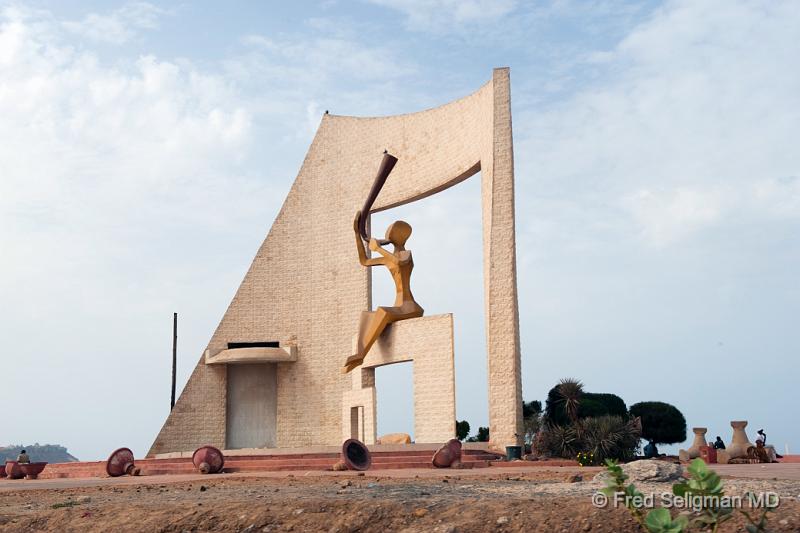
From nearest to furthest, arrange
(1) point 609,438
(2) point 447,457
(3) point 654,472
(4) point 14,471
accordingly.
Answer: (3) point 654,472 < (2) point 447,457 < (4) point 14,471 < (1) point 609,438

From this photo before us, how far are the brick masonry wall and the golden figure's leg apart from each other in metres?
3.02

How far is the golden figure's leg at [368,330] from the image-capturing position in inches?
861

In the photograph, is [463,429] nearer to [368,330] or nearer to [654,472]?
[368,330]

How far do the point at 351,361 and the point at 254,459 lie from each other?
6270 mm

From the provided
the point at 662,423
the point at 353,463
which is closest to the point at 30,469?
the point at 353,463

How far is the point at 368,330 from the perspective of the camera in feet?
73.4

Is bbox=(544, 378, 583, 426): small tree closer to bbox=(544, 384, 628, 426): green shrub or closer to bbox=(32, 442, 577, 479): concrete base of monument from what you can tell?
bbox=(544, 384, 628, 426): green shrub

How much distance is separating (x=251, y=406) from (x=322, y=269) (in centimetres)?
470

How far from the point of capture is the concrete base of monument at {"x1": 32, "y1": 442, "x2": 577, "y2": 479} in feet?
50.5

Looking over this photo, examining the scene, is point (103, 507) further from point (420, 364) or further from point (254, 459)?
point (420, 364)

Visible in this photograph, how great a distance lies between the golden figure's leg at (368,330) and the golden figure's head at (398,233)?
5.58 feet

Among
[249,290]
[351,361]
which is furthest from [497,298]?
[249,290]

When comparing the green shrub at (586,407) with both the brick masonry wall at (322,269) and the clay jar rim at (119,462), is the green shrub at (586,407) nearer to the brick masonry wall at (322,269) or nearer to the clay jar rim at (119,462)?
the brick masonry wall at (322,269)

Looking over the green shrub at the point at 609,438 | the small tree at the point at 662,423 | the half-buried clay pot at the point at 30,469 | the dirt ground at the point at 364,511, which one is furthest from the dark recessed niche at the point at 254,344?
the dirt ground at the point at 364,511
